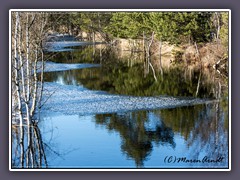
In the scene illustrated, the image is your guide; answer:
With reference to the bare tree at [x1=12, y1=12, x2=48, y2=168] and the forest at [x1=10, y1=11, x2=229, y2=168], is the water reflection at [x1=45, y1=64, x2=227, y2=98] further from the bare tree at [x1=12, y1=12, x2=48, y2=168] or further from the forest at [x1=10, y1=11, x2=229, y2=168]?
the bare tree at [x1=12, y1=12, x2=48, y2=168]

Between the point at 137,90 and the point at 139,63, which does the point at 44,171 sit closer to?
the point at 137,90

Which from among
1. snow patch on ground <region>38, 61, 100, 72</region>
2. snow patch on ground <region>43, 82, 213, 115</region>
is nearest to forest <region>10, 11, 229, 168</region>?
snow patch on ground <region>43, 82, 213, 115</region>

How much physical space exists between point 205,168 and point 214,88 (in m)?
7.94

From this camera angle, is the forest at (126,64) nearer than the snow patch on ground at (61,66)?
Yes

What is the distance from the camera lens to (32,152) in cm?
1028

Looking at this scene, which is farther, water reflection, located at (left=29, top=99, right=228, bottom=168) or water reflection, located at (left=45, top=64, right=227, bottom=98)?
water reflection, located at (left=45, top=64, right=227, bottom=98)

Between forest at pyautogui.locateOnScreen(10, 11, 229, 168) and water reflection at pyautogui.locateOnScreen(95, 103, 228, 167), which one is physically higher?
forest at pyautogui.locateOnScreen(10, 11, 229, 168)

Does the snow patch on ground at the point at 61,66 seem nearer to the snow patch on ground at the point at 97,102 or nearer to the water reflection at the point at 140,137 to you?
the snow patch on ground at the point at 97,102
